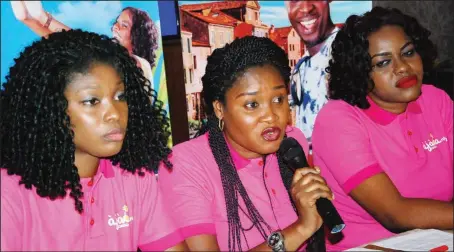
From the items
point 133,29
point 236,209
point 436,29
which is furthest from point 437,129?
point 133,29

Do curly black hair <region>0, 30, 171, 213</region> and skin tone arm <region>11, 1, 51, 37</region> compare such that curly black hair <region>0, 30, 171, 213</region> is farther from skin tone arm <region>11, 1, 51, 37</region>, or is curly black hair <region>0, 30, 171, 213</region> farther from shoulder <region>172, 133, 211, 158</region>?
skin tone arm <region>11, 1, 51, 37</region>

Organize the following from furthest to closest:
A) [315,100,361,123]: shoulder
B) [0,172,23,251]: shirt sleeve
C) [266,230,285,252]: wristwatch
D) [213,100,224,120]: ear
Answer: [315,100,361,123]: shoulder → [213,100,224,120]: ear → [266,230,285,252]: wristwatch → [0,172,23,251]: shirt sleeve

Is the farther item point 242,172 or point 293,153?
point 242,172

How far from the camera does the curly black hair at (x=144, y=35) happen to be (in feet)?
9.03

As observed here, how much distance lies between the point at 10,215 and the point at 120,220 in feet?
1.08

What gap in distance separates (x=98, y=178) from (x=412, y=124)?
130 cm

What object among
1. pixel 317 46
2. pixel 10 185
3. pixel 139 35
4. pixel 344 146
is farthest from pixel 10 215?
pixel 317 46

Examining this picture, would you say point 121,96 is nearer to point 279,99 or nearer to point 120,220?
point 120,220

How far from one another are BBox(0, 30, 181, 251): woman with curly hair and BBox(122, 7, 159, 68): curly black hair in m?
1.06

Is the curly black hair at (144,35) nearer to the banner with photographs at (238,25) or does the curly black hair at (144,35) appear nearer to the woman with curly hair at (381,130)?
the banner with photographs at (238,25)

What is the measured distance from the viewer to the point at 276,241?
71.9 inches

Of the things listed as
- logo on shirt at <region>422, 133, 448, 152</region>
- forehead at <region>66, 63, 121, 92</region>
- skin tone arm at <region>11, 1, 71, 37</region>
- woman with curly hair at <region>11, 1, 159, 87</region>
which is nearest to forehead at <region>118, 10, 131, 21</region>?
woman with curly hair at <region>11, 1, 159, 87</region>

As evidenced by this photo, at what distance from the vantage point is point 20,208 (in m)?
1.54

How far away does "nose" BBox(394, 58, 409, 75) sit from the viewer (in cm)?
223
